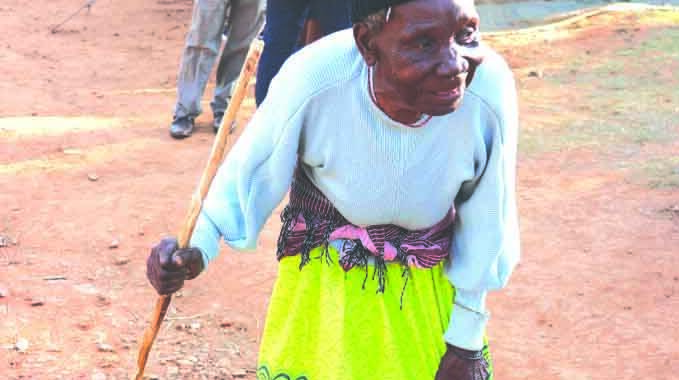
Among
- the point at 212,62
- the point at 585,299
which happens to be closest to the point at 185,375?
the point at 585,299

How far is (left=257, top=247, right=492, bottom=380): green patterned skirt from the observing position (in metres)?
2.25

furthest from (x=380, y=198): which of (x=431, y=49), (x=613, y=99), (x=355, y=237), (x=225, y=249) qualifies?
(x=613, y=99)

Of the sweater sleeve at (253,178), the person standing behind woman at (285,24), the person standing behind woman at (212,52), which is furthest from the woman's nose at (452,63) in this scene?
the person standing behind woman at (212,52)

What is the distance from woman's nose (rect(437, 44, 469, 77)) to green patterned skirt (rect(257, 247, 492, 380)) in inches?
22.0

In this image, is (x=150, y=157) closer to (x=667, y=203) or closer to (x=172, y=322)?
(x=172, y=322)

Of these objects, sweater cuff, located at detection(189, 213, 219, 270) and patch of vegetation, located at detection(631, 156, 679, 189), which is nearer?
sweater cuff, located at detection(189, 213, 219, 270)

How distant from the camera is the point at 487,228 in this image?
2162 millimetres

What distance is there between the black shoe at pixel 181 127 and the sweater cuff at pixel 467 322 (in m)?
4.18

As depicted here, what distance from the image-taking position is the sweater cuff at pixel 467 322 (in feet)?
7.38

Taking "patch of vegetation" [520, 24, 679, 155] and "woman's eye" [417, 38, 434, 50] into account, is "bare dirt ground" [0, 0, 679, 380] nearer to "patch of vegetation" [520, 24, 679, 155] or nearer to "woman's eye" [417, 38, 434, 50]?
"patch of vegetation" [520, 24, 679, 155]

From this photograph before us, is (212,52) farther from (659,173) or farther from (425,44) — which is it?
(425,44)

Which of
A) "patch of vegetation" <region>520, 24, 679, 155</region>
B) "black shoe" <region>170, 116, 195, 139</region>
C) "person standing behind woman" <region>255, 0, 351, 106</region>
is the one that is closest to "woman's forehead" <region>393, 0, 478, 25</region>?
"person standing behind woman" <region>255, 0, 351, 106</region>

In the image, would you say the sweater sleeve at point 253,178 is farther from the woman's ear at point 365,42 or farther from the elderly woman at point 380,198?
the woman's ear at point 365,42

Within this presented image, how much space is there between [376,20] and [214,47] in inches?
172
